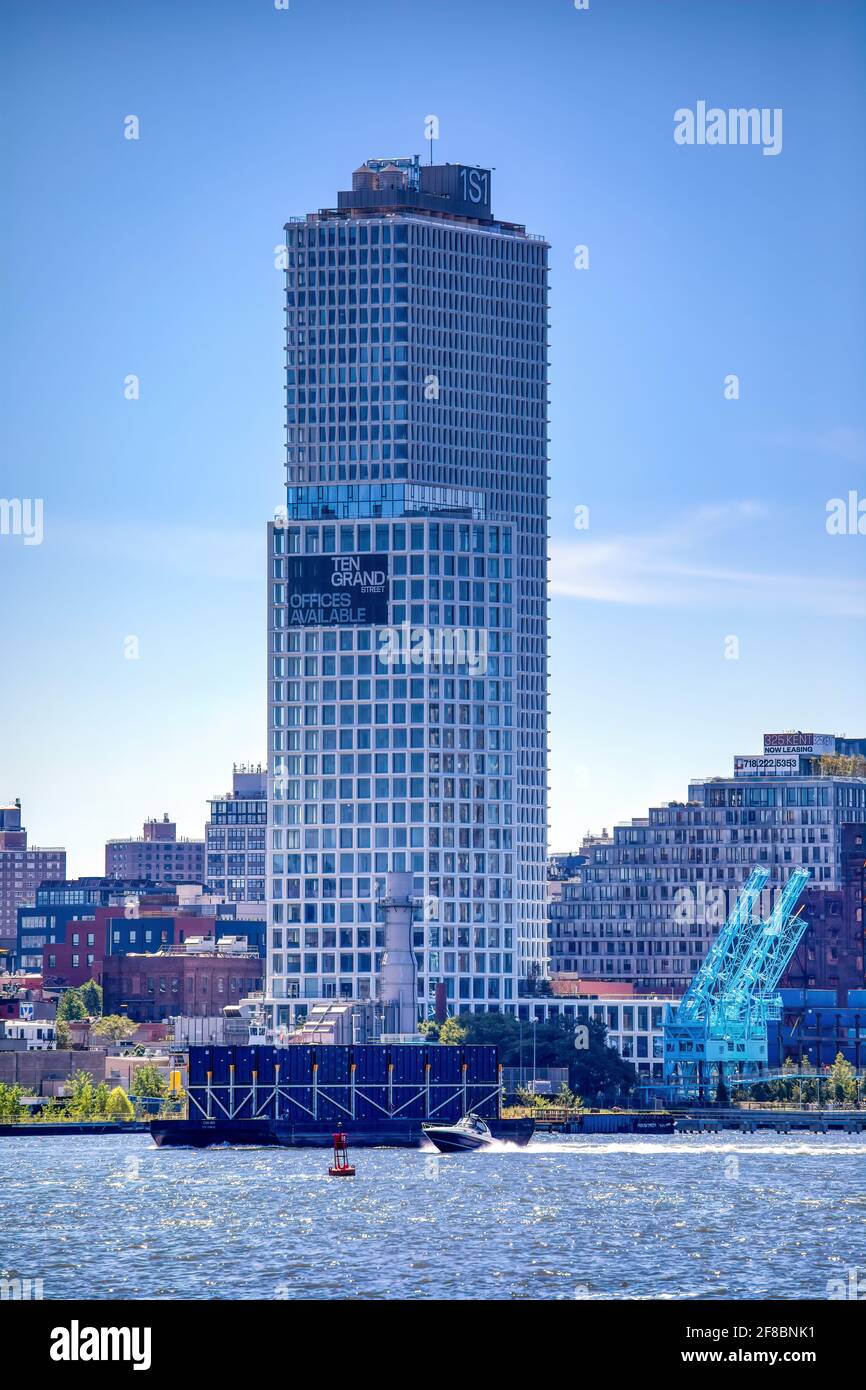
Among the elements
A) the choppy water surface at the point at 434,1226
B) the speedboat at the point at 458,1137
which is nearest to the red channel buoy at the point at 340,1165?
the choppy water surface at the point at 434,1226

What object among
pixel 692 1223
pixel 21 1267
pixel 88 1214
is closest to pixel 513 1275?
pixel 21 1267

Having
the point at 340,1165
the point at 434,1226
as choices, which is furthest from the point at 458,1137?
the point at 434,1226

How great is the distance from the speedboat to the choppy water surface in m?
11.0

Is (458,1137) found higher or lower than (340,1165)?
higher

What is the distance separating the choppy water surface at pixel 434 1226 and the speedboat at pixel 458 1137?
11.0 meters

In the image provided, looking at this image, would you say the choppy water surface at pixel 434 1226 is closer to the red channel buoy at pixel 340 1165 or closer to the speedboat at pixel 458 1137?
the red channel buoy at pixel 340 1165

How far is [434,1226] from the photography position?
382 feet

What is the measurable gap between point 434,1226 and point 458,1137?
80.9 m

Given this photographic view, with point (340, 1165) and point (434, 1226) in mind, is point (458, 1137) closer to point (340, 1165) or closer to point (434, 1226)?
point (340, 1165)

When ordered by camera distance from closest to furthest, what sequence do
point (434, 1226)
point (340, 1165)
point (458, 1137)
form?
point (434, 1226) < point (340, 1165) < point (458, 1137)

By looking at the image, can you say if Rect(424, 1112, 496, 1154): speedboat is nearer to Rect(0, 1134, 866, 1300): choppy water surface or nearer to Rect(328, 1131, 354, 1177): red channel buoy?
Rect(0, 1134, 866, 1300): choppy water surface

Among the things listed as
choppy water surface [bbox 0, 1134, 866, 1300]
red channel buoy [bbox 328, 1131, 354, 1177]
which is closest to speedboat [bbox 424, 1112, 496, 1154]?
choppy water surface [bbox 0, 1134, 866, 1300]

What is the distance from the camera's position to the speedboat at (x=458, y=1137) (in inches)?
7721

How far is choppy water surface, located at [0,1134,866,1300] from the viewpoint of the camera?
8912 cm
